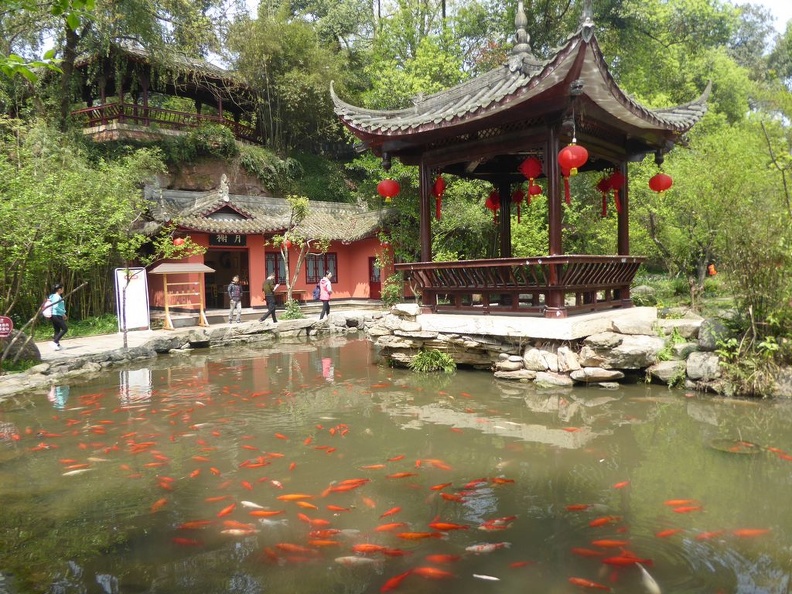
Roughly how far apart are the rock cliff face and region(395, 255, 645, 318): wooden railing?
1.57 feet

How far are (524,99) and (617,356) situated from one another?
3313 mm

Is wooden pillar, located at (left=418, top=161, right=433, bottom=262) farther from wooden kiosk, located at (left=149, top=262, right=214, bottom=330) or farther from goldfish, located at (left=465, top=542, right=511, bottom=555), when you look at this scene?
wooden kiosk, located at (left=149, top=262, right=214, bottom=330)

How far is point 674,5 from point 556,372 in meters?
21.0

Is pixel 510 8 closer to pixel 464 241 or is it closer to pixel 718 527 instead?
pixel 464 241

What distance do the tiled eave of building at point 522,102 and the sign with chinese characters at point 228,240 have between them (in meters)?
10.3

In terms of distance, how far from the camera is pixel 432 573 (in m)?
2.63

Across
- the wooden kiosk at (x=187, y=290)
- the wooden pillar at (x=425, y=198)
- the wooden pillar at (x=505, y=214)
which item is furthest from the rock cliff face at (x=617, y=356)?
the wooden kiosk at (x=187, y=290)

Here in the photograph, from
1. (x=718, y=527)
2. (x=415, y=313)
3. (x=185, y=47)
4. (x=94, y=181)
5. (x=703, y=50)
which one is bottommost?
(x=718, y=527)

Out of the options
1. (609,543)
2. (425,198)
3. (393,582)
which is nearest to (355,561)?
(393,582)

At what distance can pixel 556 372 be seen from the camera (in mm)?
6891

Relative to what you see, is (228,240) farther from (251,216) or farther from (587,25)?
(587,25)

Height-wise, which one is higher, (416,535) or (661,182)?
(661,182)

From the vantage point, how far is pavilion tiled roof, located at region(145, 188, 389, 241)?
645 inches

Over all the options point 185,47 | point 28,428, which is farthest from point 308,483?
point 185,47
